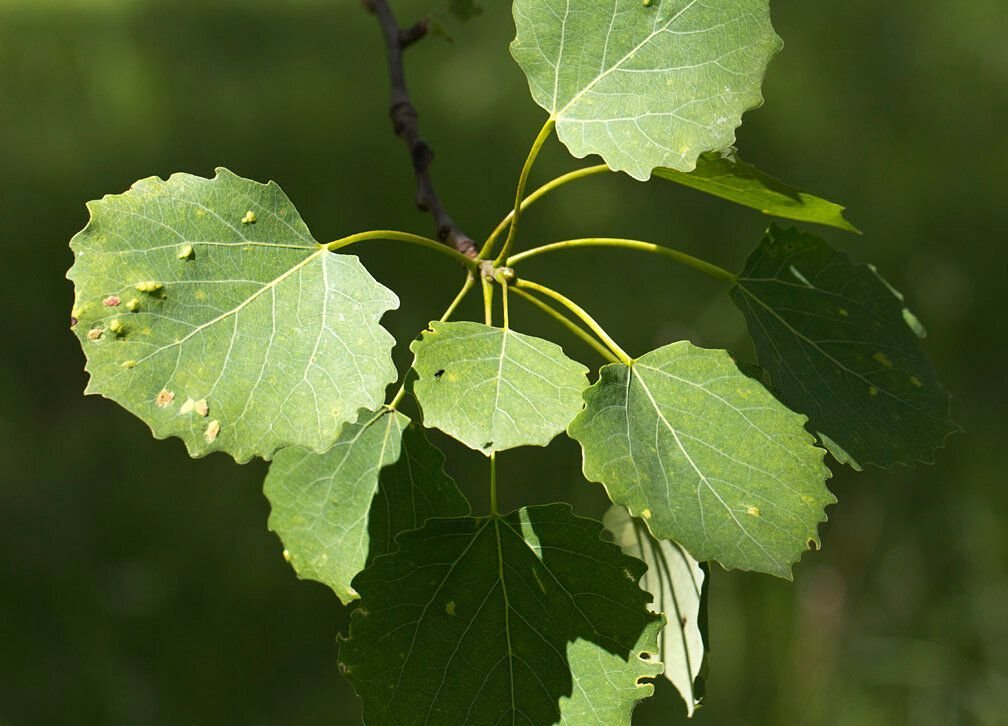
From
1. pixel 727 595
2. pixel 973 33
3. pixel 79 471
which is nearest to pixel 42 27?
pixel 79 471

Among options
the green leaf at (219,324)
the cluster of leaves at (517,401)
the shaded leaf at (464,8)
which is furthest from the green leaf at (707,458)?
the shaded leaf at (464,8)

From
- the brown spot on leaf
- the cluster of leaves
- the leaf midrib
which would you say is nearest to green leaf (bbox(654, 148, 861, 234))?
the cluster of leaves

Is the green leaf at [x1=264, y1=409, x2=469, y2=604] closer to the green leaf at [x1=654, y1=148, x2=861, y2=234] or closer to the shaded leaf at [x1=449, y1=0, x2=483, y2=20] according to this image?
the green leaf at [x1=654, y1=148, x2=861, y2=234]

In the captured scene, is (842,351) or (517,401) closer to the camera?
(517,401)

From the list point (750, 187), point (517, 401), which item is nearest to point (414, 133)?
point (750, 187)

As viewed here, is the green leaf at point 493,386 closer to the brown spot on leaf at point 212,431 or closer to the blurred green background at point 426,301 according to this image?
the brown spot on leaf at point 212,431

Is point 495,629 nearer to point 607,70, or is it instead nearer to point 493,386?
point 493,386
